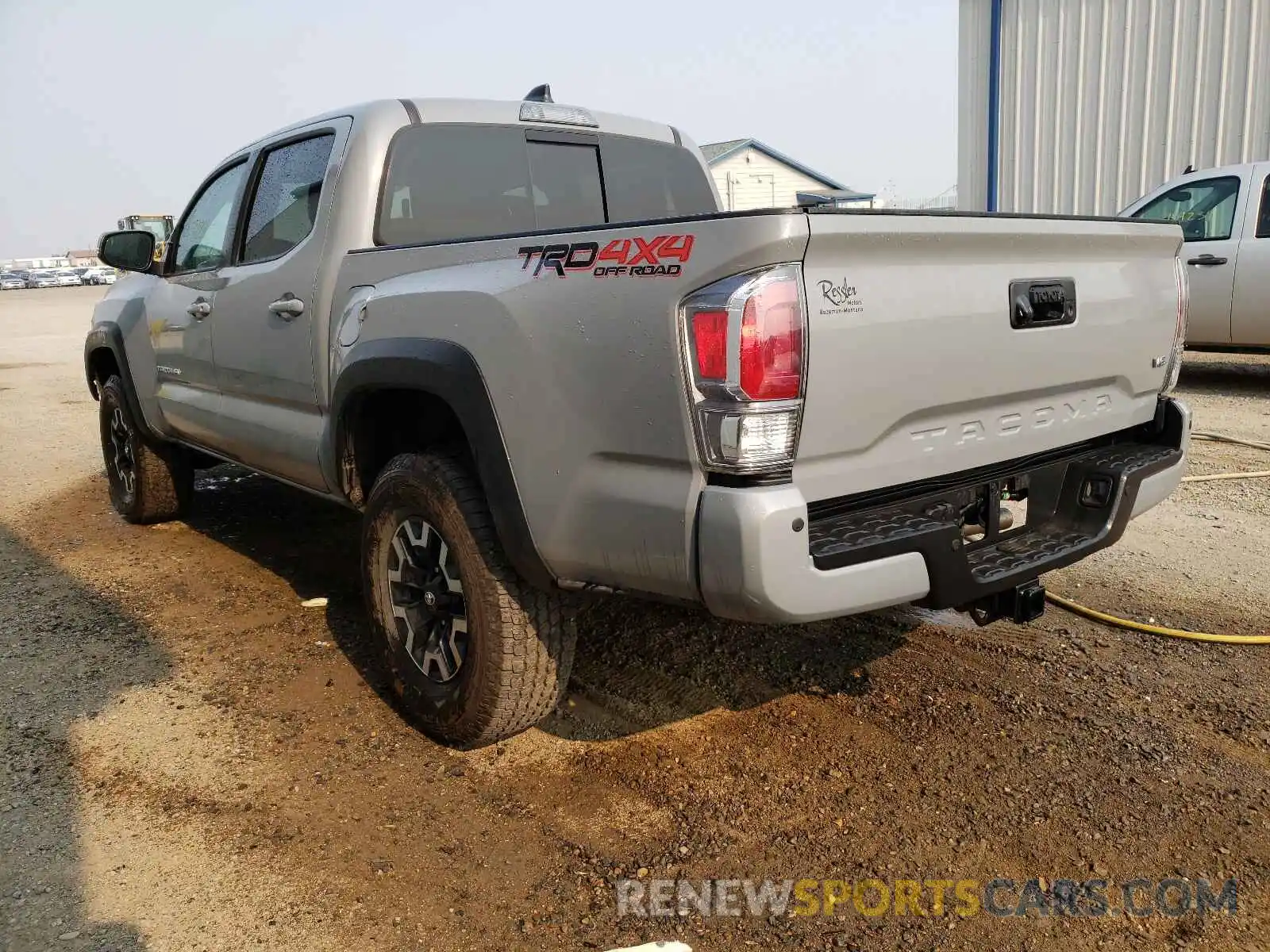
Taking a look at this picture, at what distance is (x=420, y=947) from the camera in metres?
2.29

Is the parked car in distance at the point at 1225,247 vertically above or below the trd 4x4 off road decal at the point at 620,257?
below

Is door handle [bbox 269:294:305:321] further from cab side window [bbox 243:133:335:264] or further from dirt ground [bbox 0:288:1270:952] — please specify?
dirt ground [bbox 0:288:1270:952]

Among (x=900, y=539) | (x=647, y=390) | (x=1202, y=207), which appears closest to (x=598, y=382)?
(x=647, y=390)

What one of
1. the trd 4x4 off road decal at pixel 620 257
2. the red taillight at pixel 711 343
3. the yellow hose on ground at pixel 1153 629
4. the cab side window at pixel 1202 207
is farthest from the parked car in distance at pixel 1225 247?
the red taillight at pixel 711 343

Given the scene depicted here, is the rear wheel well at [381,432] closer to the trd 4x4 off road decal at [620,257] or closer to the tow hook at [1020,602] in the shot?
the trd 4x4 off road decal at [620,257]

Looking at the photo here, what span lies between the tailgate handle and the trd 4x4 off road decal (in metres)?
0.96

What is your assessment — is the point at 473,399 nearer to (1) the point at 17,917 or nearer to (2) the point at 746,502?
(2) the point at 746,502

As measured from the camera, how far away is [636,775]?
298 cm

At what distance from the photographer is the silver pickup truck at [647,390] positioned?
2240mm

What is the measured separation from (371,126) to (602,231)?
5.13 feet

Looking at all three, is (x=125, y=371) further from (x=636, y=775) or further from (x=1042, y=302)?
(x=1042, y=302)

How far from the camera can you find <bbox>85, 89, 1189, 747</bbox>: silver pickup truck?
2240 mm

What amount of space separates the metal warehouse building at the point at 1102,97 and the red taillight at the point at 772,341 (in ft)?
32.1

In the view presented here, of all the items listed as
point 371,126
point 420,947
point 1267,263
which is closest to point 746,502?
point 420,947
